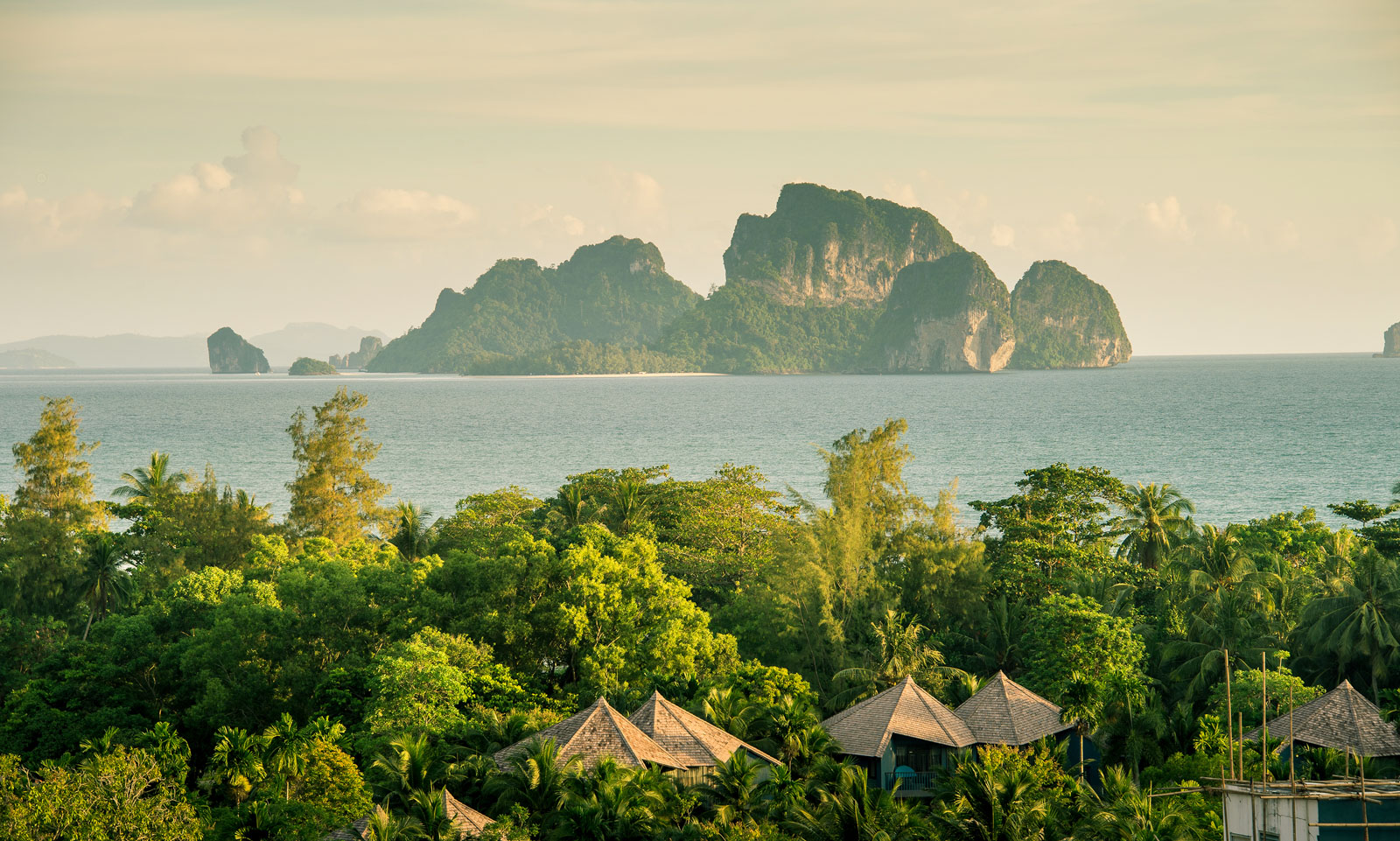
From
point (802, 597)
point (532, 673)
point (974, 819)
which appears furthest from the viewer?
point (802, 597)

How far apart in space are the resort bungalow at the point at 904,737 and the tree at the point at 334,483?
81.2 ft

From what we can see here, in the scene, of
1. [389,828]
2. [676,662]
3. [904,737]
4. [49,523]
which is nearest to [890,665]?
[904,737]

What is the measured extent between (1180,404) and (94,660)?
142386 millimetres

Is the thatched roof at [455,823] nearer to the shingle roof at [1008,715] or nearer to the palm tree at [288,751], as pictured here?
the palm tree at [288,751]

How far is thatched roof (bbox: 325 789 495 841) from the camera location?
73.0ft

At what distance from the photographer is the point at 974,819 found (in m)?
22.1

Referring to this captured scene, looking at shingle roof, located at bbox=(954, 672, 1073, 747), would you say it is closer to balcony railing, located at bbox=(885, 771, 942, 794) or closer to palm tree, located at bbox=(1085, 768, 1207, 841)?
balcony railing, located at bbox=(885, 771, 942, 794)

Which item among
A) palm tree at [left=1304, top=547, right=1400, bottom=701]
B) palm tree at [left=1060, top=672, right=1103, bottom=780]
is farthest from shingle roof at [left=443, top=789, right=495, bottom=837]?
palm tree at [left=1304, top=547, right=1400, bottom=701]

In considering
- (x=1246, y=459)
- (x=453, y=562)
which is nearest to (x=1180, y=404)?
(x=1246, y=459)

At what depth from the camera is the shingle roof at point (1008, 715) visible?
30.7 meters

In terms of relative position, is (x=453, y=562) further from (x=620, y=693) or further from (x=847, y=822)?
(x=847, y=822)

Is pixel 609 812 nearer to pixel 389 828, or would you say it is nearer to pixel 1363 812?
pixel 389 828

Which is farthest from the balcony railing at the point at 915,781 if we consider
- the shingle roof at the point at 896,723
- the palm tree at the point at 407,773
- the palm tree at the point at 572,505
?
the palm tree at the point at 572,505

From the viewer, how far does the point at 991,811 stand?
2205cm
